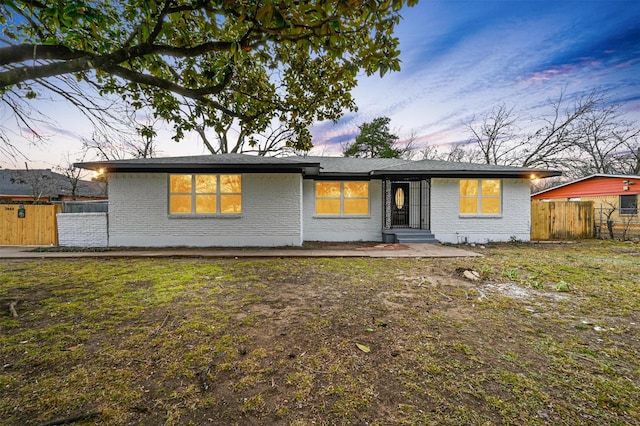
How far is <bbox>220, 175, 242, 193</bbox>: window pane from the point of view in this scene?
9.63m

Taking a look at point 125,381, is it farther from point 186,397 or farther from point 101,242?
point 101,242

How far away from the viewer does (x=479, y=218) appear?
35.4ft

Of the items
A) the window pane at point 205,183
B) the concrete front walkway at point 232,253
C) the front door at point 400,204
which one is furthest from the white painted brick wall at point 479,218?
the window pane at point 205,183

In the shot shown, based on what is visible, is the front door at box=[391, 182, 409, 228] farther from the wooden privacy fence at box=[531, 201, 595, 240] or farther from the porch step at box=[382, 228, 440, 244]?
the wooden privacy fence at box=[531, 201, 595, 240]

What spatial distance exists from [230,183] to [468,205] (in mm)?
10257

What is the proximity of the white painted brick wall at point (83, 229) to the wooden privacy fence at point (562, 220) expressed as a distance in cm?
1849

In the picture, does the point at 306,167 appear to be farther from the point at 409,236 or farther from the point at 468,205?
the point at 468,205

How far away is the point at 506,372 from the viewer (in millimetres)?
2367

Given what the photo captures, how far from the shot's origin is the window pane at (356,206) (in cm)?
1127

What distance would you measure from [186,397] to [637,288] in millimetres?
7916

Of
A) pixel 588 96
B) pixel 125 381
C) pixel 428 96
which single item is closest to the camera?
pixel 125 381

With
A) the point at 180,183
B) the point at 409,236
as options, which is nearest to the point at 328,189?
the point at 409,236

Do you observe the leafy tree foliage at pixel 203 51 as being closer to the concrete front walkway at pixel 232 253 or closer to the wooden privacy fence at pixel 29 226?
the concrete front walkway at pixel 232 253

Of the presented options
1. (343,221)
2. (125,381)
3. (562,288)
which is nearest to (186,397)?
(125,381)
